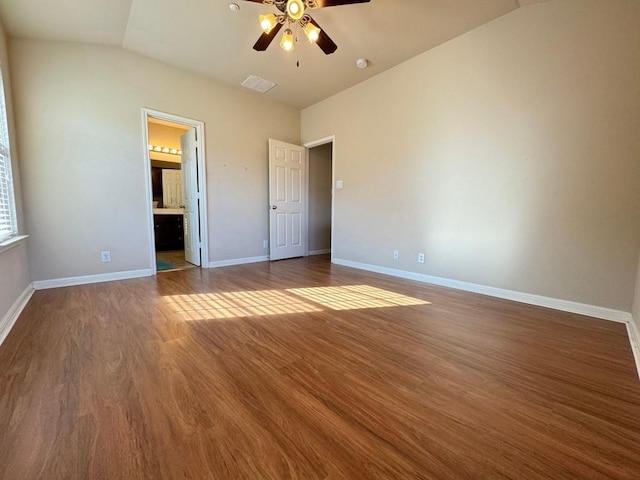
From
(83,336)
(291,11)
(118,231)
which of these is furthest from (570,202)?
(118,231)

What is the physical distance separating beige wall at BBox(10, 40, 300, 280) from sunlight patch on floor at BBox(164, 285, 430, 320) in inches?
57.4

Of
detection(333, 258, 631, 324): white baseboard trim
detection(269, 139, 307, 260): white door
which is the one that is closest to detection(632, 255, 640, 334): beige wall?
detection(333, 258, 631, 324): white baseboard trim

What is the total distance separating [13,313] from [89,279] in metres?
1.16

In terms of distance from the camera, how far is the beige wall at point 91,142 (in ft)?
9.66

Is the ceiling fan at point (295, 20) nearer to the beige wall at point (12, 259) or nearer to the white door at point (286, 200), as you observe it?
the white door at point (286, 200)

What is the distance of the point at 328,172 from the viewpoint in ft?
18.6

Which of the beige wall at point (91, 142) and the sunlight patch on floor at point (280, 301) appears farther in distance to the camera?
the beige wall at point (91, 142)

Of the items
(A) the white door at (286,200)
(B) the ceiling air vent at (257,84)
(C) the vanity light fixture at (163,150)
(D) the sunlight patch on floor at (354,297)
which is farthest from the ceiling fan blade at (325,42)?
(C) the vanity light fixture at (163,150)

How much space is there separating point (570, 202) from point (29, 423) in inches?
151

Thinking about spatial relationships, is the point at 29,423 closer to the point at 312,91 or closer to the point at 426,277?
Result: the point at 426,277

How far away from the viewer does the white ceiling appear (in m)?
2.55

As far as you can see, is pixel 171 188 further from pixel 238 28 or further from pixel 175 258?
pixel 238 28

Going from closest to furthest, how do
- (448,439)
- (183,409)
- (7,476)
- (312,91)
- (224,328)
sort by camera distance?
(7,476), (448,439), (183,409), (224,328), (312,91)

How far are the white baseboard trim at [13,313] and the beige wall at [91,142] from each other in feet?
1.50
